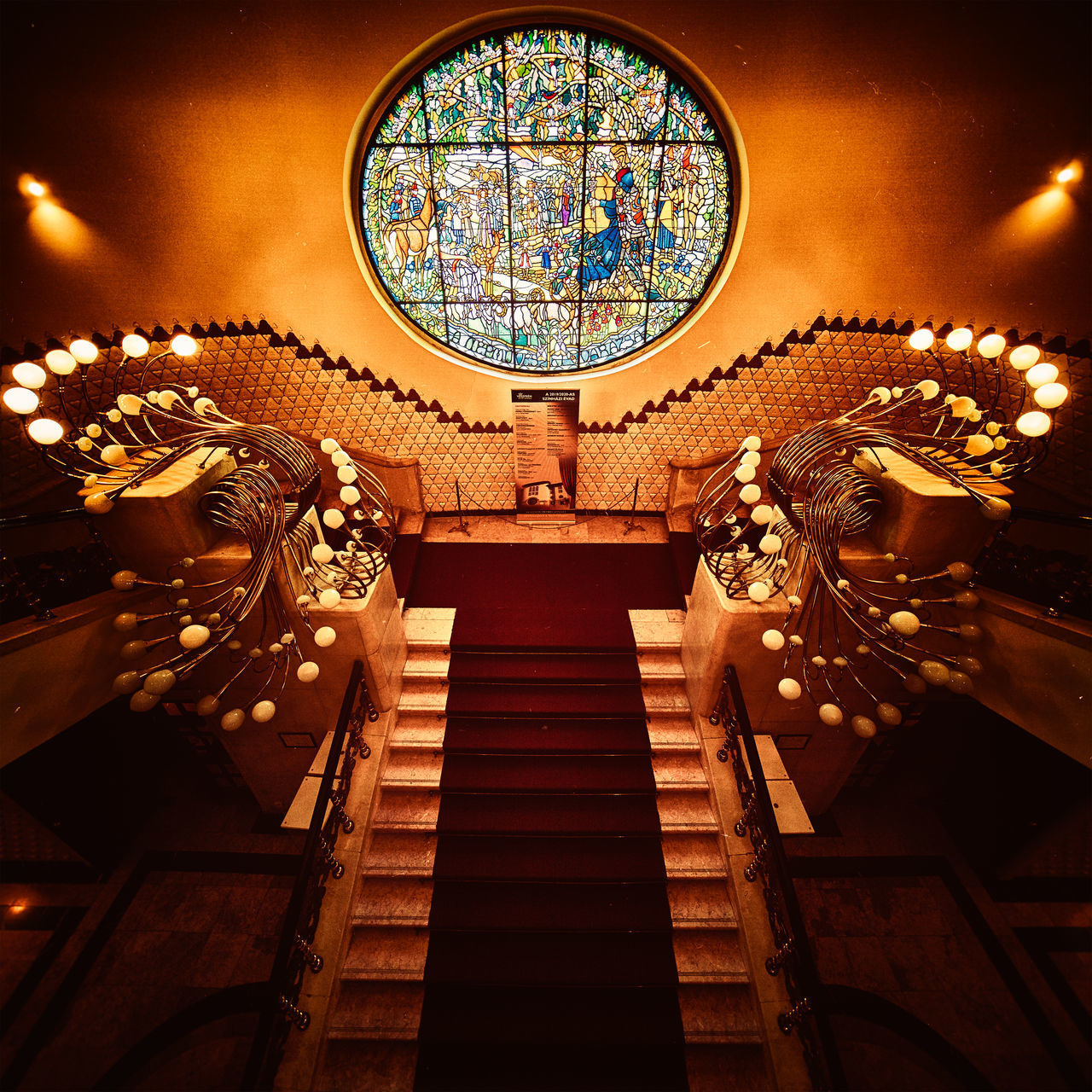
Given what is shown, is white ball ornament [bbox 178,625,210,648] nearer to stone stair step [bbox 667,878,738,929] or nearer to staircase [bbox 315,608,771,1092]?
staircase [bbox 315,608,771,1092]

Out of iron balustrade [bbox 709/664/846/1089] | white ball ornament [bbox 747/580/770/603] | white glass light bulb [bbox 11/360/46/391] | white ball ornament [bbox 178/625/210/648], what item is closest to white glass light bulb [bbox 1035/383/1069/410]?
white ball ornament [bbox 747/580/770/603]

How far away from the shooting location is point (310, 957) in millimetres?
3385

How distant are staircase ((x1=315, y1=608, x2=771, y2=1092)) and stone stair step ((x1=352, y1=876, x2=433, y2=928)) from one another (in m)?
0.01

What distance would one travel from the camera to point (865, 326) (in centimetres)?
530

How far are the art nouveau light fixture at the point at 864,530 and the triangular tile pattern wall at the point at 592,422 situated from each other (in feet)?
1.63

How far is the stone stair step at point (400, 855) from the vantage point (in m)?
3.87

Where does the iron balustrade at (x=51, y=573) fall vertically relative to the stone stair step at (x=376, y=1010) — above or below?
above

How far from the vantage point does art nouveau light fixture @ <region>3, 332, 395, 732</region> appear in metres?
2.65

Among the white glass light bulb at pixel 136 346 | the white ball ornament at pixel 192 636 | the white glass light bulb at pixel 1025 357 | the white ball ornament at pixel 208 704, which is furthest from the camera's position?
the white glass light bulb at pixel 136 346

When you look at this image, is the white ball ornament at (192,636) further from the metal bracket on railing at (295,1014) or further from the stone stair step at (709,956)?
the stone stair step at (709,956)

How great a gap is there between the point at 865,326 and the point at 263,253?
20.8 feet

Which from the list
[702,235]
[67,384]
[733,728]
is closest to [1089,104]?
[702,235]

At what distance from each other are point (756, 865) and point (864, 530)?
109 inches

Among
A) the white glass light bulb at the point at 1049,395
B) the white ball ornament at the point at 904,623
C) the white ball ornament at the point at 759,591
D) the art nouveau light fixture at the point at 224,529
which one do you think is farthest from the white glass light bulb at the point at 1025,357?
the art nouveau light fixture at the point at 224,529
